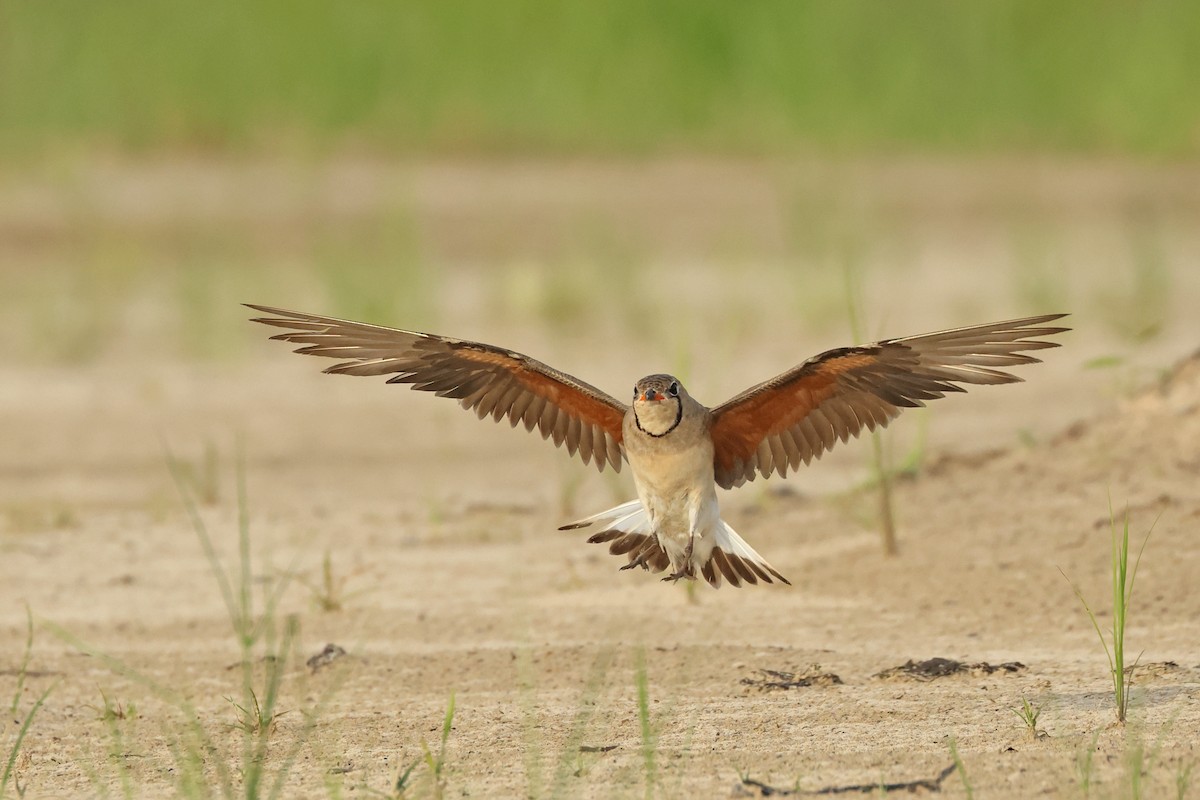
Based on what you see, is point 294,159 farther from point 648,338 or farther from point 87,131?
point 648,338

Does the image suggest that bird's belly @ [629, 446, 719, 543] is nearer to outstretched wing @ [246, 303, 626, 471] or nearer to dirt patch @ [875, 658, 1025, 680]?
outstretched wing @ [246, 303, 626, 471]

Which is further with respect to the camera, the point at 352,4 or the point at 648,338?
the point at 352,4

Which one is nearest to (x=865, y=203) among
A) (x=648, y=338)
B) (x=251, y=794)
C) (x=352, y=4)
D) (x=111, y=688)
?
(x=648, y=338)

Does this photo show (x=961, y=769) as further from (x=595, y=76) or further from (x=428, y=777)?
(x=595, y=76)

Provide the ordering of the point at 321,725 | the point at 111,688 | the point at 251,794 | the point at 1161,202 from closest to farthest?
the point at 251,794
the point at 321,725
the point at 111,688
the point at 1161,202

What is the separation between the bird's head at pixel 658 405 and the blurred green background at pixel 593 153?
23.6 feet

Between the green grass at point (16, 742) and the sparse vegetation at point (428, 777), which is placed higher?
the green grass at point (16, 742)

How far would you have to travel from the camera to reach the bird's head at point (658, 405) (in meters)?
4.91

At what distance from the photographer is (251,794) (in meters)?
3.71

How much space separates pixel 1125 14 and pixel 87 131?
958 cm

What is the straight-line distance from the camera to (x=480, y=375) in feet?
17.3

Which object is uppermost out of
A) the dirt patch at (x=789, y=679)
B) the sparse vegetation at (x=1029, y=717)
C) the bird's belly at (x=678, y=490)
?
the bird's belly at (x=678, y=490)

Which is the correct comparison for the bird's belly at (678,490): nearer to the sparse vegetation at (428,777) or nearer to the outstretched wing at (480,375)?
the outstretched wing at (480,375)

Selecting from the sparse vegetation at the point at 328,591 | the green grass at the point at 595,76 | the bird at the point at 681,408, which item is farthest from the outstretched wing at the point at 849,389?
the green grass at the point at 595,76
